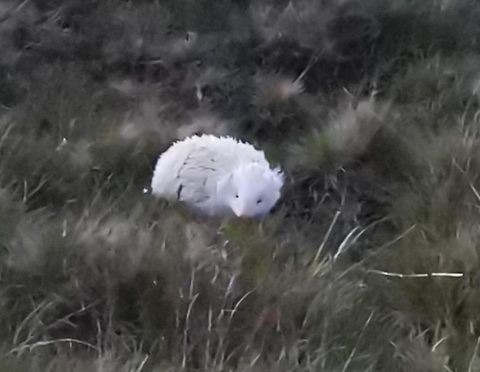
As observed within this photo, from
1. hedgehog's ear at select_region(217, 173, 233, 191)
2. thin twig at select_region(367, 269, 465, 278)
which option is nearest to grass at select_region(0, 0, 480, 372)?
thin twig at select_region(367, 269, 465, 278)

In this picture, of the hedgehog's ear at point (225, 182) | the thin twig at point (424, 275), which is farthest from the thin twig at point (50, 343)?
the hedgehog's ear at point (225, 182)

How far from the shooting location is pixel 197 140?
4035mm

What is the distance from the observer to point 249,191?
361 cm

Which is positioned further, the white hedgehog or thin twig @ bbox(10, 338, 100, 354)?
the white hedgehog

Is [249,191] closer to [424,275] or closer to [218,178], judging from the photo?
[218,178]

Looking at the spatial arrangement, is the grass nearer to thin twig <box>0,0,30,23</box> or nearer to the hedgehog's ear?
thin twig <box>0,0,30,23</box>

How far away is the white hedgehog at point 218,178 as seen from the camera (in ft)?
12.0

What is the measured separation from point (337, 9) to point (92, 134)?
6.45ft

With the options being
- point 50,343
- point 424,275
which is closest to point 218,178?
point 424,275

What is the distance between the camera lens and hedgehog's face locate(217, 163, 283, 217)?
3.60m

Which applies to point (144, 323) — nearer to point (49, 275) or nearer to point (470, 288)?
point (49, 275)

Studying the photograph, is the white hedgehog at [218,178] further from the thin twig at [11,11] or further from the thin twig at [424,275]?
the thin twig at [11,11]

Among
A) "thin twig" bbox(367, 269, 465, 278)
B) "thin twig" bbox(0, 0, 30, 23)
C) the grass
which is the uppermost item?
"thin twig" bbox(367, 269, 465, 278)

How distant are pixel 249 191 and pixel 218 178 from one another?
0.73 ft
